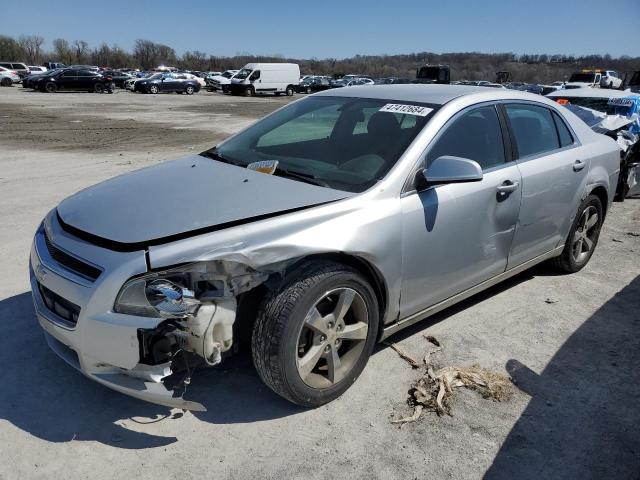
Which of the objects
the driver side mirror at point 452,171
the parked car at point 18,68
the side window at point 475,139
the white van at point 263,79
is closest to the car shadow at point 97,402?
→ the driver side mirror at point 452,171

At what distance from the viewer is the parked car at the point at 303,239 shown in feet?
8.04

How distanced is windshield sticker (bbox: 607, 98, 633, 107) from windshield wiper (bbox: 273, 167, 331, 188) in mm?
6773

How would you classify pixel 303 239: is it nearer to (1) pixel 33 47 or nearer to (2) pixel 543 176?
(2) pixel 543 176

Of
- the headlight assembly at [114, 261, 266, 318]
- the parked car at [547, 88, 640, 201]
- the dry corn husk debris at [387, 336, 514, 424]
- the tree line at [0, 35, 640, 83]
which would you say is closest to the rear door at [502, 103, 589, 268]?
the dry corn husk debris at [387, 336, 514, 424]

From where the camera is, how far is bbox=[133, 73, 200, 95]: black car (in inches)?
1464

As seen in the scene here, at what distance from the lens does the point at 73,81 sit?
113ft

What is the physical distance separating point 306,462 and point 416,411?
2.31 feet

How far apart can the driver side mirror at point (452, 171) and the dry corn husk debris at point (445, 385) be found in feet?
3.78

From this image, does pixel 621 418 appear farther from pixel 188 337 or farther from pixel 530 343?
pixel 188 337

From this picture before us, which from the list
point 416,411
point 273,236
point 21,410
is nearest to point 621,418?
point 416,411

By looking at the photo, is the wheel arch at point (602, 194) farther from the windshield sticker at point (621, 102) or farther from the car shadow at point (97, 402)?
the windshield sticker at point (621, 102)

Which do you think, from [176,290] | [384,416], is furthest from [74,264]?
[384,416]

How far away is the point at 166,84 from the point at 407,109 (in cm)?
3735

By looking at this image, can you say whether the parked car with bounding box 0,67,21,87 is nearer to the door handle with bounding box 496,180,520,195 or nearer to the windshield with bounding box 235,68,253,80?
the windshield with bounding box 235,68,253,80
